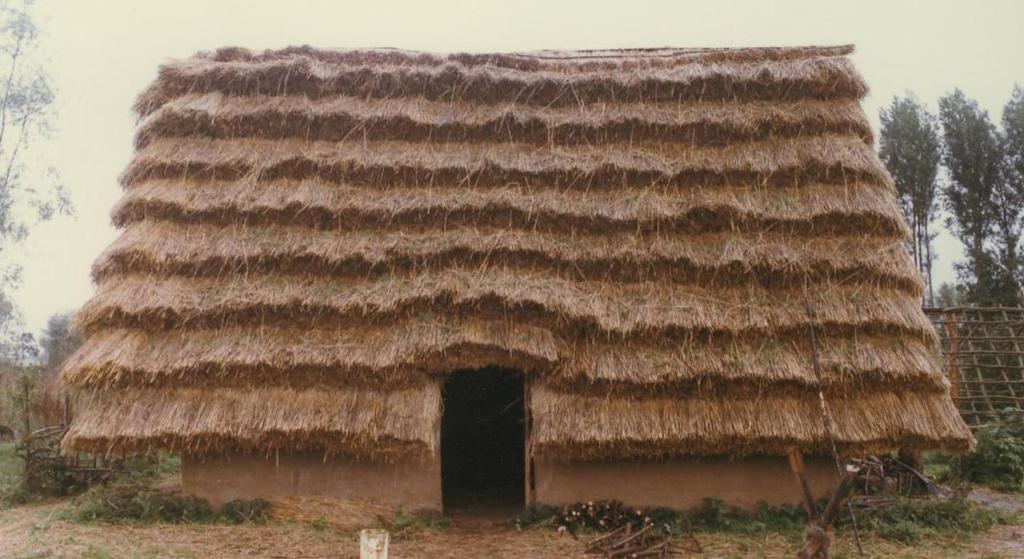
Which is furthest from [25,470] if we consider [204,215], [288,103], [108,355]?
[288,103]

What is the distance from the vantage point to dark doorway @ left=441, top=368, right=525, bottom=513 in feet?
36.2

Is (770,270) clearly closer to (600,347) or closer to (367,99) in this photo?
(600,347)

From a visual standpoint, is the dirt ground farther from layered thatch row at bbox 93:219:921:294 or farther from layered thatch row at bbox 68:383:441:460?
layered thatch row at bbox 93:219:921:294

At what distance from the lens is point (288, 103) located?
8367mm

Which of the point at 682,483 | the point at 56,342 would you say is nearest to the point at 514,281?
the point at 682,483

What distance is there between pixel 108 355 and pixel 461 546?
3.83 metres

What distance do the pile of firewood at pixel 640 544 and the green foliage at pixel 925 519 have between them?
187 cm

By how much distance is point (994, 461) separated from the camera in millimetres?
9594

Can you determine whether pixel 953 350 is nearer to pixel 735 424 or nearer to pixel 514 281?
pixel 735 424

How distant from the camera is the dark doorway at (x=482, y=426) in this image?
435 inches

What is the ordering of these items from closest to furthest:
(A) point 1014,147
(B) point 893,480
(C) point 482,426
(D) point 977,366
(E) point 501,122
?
(E) point 501,122
(B) point 893,480
(D) point 977,366
(C) point 482,426
(A) point 1014,147

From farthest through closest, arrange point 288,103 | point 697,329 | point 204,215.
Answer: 1. point 288,103
2. point 204,215
3. point 697,329

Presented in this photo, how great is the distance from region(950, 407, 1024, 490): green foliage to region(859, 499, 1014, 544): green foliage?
8.73 ft

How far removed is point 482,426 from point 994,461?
728 centimetres
